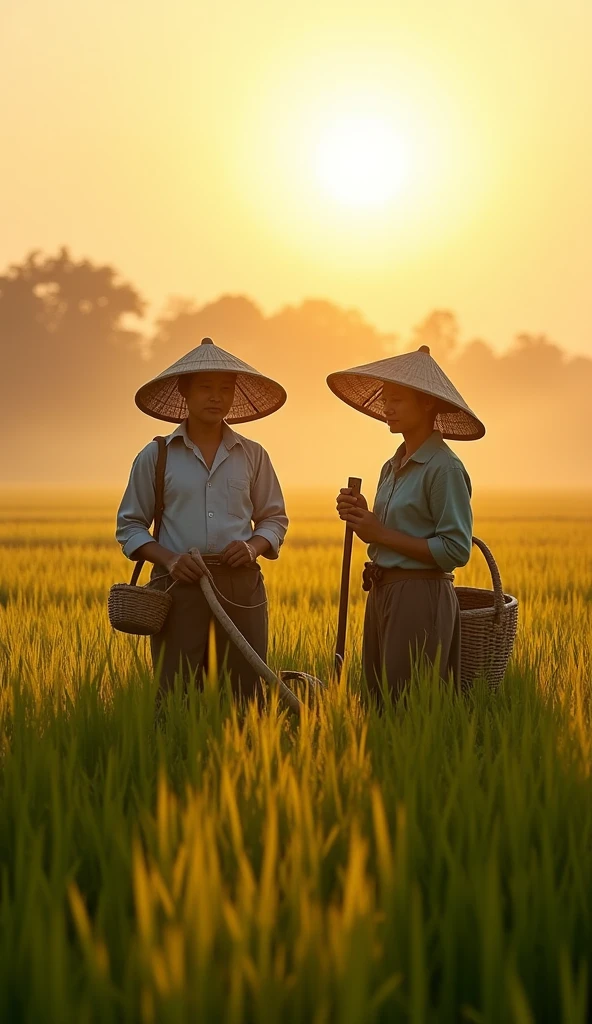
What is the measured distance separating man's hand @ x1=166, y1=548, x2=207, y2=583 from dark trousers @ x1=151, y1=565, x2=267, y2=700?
7.2 inches

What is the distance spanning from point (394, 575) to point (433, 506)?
28cm

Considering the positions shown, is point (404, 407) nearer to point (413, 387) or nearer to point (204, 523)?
point (413, 387)

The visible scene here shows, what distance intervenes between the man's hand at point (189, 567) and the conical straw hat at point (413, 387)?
2.71ft

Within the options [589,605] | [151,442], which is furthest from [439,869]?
[589,605]

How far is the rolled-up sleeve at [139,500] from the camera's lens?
3484 millimetres

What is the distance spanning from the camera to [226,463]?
3551 mm

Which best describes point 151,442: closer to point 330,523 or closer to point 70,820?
point 70,820

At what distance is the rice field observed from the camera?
52.7 inches

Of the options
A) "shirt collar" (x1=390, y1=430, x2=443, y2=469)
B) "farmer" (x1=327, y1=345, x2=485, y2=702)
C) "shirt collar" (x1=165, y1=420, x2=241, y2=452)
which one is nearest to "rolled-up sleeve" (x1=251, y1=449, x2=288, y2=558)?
"shirt collar" (x1=165, y1=420, x2=241, y2=452)

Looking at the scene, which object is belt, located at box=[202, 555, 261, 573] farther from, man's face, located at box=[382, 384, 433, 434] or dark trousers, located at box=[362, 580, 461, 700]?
man's face, located at box=[382, 384, 433, 434]

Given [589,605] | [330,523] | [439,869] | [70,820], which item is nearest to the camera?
[439,869]

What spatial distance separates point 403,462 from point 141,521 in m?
0.95

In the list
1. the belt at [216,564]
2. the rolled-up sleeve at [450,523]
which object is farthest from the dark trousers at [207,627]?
the rolled-up sleeve at [450,523]

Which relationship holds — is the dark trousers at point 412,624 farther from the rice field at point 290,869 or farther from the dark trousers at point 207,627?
→ the dark trousers at point 207,627
